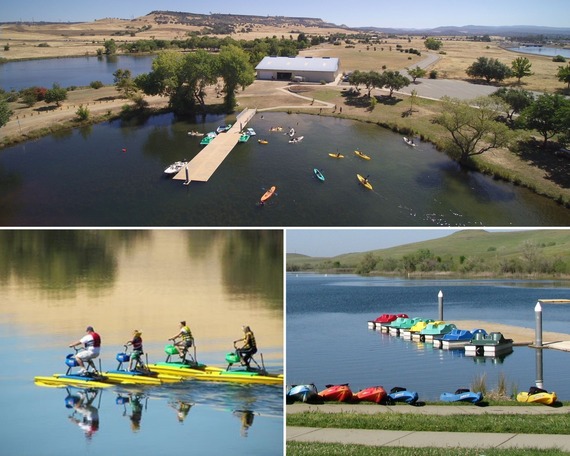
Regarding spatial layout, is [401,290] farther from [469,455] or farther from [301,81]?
[301,81]

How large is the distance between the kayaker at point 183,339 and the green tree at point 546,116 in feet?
75.9

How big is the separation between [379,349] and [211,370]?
6.88 meters

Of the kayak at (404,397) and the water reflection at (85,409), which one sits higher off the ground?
the water reflection at (85,409)

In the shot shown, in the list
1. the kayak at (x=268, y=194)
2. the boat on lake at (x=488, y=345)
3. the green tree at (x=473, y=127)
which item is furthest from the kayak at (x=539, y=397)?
the green tree at (x=473, y=127)

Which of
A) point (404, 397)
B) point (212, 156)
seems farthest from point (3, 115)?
point (404, 397)

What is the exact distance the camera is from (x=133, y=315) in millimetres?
7734

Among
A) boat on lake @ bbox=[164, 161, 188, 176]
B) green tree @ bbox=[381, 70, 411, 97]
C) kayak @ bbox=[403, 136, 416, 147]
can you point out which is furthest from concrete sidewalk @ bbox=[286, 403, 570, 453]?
green tree @ bbox=[381, 70, 411, 97]

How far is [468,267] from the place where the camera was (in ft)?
38.9

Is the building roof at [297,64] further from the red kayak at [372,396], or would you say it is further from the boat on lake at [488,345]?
the red kayak at [372,396]

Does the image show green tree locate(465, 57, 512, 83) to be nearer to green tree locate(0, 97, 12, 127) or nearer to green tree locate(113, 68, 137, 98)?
green tree locate(113, 68, 137, 98)

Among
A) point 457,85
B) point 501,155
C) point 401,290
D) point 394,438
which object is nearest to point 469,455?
point 394,438

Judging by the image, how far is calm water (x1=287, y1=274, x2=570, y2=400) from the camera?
9648 mm

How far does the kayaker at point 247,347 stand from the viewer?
22.1 feet

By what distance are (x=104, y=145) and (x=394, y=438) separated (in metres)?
24.2
